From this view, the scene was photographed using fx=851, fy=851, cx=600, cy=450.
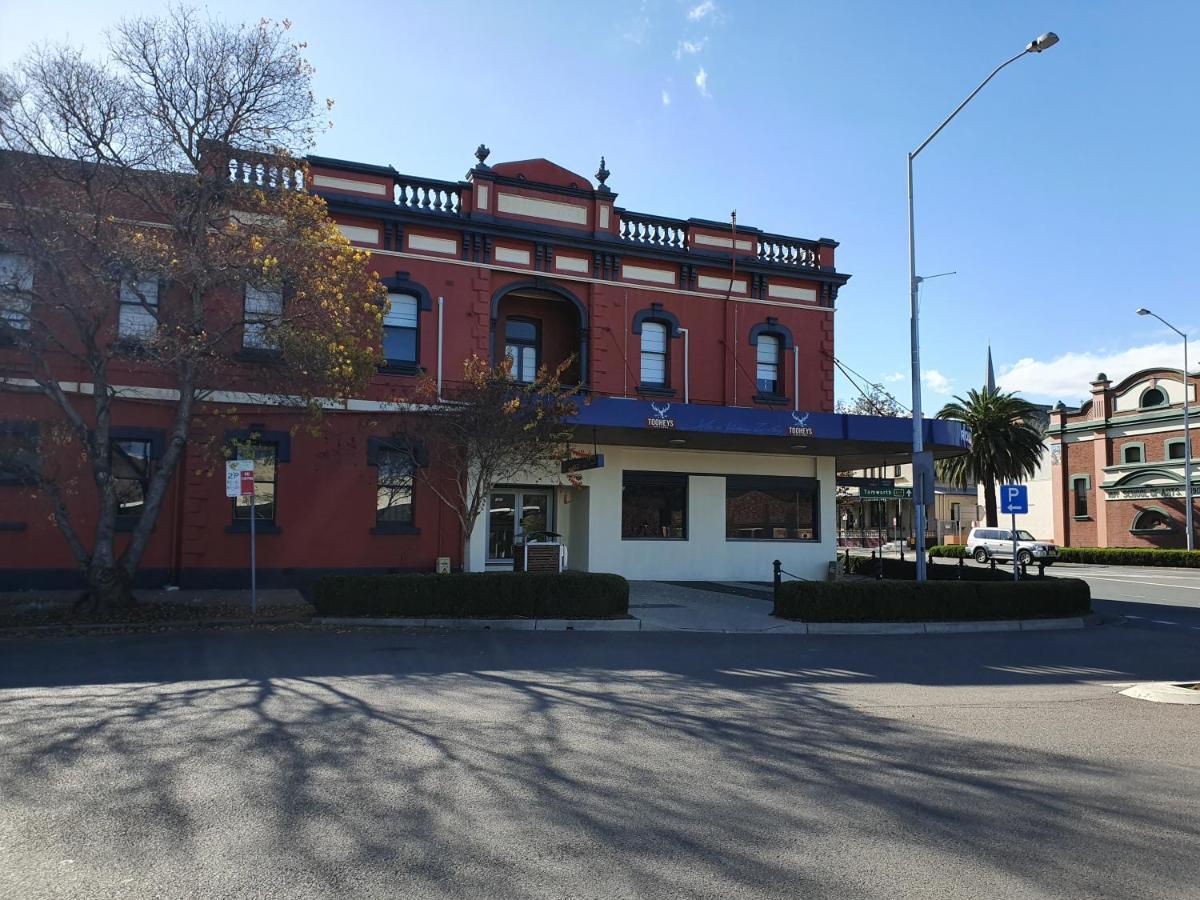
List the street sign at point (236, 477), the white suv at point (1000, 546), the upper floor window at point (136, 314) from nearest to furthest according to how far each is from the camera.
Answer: the street sign at point (236, 477)
the upper floor window at point (136, 314)
the white suv at point (1000, 546)

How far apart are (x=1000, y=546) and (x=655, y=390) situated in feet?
93.8

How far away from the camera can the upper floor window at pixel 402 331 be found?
63.9 ft

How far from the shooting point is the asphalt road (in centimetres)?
419

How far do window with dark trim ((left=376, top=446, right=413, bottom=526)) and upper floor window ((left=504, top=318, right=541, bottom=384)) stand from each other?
4118 millimetres

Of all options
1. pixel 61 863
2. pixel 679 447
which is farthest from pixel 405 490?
pixel 61 863

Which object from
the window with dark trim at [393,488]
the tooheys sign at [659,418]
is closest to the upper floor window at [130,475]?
the window with dark trim at [393,488]

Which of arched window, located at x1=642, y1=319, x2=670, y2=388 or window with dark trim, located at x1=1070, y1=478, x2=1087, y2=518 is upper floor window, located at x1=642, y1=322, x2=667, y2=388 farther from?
window with dark trim, located at x1=1070, y1=478, x2=1087, y2=518

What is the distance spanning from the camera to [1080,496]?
4825 cm

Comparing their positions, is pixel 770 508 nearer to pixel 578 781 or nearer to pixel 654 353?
pixel 654 353

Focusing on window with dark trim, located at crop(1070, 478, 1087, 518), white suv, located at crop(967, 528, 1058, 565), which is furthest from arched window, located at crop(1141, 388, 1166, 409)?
white suv, located at crop(967, 528, 1058, 565)

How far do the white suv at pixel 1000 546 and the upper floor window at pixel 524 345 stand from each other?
29.2 meters

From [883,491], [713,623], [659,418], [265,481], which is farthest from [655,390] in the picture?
[265,481]

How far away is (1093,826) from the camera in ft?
16.5

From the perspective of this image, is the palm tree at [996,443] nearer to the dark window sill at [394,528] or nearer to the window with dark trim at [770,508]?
the window with dark trim at [770,508]
